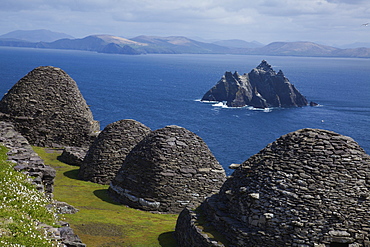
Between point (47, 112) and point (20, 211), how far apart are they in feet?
78.6

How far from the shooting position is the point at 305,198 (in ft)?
47.9

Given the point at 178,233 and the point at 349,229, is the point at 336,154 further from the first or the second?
the point at 178,233

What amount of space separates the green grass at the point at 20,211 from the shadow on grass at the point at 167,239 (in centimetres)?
590

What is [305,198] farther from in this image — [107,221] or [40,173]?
[40,173]

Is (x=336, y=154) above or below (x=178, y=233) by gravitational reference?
above

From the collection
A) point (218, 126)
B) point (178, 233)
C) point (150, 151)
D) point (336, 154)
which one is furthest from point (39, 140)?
point (218, 126)

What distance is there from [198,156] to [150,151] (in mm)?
2550

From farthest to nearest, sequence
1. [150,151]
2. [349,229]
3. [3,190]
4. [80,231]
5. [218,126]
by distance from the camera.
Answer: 1. [218,126]
2. [150,151]
3. [80,231]
4. [349,229]
5. [3,190]

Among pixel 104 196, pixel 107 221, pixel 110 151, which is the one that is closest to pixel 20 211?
pixel 107 221

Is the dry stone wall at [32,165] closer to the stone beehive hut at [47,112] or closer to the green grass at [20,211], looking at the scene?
the green grass at [20,211]

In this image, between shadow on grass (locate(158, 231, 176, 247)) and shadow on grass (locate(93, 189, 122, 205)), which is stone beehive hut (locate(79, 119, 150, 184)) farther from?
shadow on grass (locate(158, 231, 176, 247))

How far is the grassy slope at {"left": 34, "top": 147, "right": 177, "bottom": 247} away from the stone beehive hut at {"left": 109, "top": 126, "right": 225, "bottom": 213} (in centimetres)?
73

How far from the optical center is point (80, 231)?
59.1ft

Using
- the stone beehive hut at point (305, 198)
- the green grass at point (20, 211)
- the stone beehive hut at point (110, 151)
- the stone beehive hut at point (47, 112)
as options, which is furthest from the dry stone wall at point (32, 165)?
the stone beehive hut at point (47, 112)
